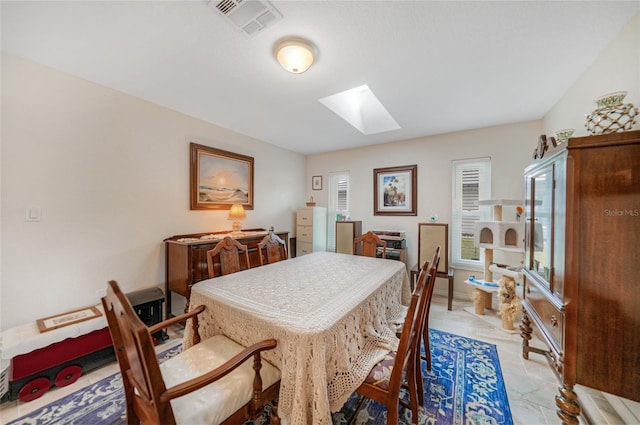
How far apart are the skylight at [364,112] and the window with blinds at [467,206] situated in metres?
1.32

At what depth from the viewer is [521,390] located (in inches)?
69.8

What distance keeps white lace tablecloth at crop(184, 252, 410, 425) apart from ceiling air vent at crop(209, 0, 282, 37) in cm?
180

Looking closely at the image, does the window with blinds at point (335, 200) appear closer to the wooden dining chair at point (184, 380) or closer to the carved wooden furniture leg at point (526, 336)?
the carved wooden furniture leg at point (526, 336)

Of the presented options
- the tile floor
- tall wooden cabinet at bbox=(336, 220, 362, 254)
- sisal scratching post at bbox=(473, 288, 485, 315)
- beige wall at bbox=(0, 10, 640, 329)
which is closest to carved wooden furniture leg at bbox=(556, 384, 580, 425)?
the tile floor

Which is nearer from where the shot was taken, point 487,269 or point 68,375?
point 68,375

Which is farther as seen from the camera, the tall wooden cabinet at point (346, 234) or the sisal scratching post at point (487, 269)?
the tall wooden cabinet at point (346, 234)

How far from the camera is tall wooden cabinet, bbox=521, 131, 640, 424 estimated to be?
3.54 feet

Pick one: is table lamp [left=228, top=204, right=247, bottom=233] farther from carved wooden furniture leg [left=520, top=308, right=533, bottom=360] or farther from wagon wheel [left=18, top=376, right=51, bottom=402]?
carved wooden furniture leg [left=520, top=308, right=533, bottom=360]

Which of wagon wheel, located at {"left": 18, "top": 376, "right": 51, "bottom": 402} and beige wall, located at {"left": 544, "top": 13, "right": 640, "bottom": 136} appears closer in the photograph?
beige wall, located at {"left": 544, "top": 13, "right": 640, "bottom": 136}

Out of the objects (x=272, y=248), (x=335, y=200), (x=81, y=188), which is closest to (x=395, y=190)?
(x=335, y=200)

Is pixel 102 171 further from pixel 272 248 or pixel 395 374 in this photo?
pixel 395 374

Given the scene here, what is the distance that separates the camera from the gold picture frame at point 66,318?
189 cm

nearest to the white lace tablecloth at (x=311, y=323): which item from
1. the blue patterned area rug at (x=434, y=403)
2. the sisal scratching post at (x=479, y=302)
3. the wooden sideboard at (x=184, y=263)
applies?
the blue patterned area rug at (x=434, y=403)

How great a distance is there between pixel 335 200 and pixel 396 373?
3.92 metres
